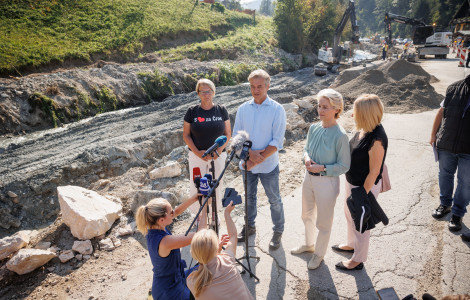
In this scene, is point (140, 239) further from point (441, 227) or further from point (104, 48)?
point (104, 48)

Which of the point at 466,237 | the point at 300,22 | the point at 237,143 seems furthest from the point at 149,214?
the point at 300,22

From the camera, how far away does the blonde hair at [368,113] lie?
2734mm

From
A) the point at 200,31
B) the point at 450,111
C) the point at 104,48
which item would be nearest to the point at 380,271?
the point at 450,111

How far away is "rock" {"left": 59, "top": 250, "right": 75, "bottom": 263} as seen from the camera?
3.79m

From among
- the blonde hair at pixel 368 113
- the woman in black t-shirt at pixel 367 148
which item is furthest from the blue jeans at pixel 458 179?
the blonde hair at pixel 368 113

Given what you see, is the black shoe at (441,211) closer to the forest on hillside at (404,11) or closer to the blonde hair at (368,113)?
the blonde hair at (368,113)

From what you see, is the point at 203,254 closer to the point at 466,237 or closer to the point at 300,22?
the point at 466,237

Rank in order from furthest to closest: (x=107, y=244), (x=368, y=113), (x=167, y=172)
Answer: (x=167, y=172), (x=107, y=244), (x=368, y=113)

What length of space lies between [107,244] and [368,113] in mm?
3967

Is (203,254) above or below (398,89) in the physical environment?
below

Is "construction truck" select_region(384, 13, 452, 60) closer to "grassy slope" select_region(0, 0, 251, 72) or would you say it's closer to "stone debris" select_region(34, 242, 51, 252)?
"grassy slope" select_region(0, 0, 251, 72)

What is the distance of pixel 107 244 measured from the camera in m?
4.07

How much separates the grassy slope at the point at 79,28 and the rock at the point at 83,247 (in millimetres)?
12749

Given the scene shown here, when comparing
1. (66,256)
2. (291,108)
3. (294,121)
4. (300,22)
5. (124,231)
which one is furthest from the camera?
(300,22)
